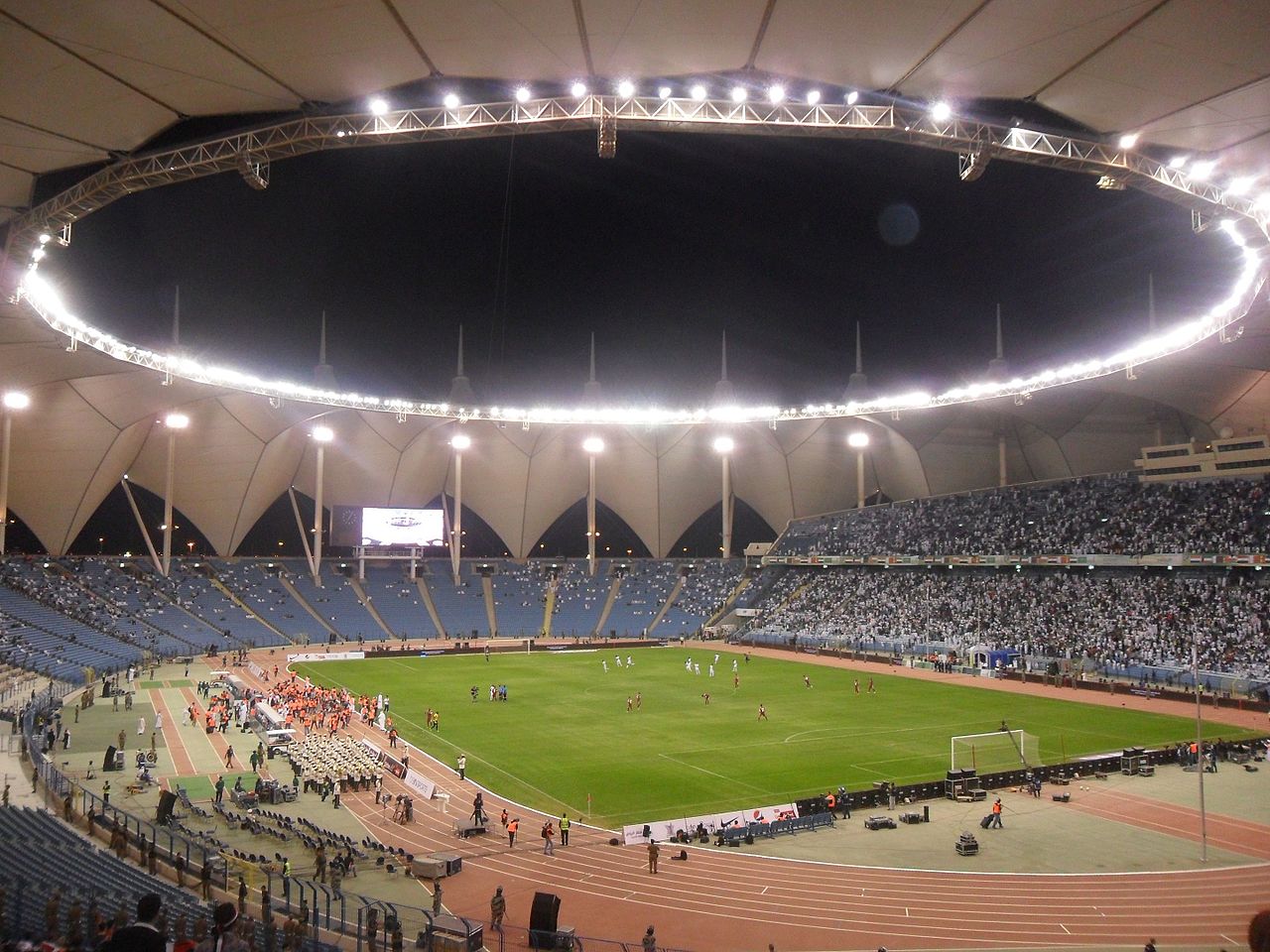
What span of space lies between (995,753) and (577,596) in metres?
55.8

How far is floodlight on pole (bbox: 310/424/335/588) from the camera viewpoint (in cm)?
7156

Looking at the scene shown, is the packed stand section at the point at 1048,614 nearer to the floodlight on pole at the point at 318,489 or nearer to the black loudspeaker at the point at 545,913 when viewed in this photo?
the floodlight on pole at the point at 318,489

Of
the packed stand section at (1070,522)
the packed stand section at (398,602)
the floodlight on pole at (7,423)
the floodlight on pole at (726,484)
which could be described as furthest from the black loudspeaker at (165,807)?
the floodlight on pole at (726,484)

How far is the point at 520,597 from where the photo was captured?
80562 mm

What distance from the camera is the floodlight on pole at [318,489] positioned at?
71562mm

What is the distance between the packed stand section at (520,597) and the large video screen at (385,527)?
737cm

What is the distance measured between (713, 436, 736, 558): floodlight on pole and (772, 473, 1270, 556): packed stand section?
770cm

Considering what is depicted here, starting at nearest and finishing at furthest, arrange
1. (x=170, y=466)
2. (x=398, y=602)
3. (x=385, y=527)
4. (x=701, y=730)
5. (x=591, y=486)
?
(x=701, y=730) < (x=170, y=466) < (x=398, y=602) < (x=385, y=527) < (x=591, y=486)

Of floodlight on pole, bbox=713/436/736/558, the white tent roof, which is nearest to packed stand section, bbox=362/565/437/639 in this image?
floodlight on pole, bbox=713/436/736/558

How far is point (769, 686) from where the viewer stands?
153 ft

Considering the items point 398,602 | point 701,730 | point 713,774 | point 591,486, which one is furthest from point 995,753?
point 398,602

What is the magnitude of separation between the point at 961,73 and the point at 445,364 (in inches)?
2350

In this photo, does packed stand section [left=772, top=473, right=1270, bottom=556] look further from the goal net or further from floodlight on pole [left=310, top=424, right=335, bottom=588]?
floodlight on pole [left=310, top=424, right=335, bottom=588]

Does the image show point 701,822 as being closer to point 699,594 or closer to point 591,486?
point 699,594
